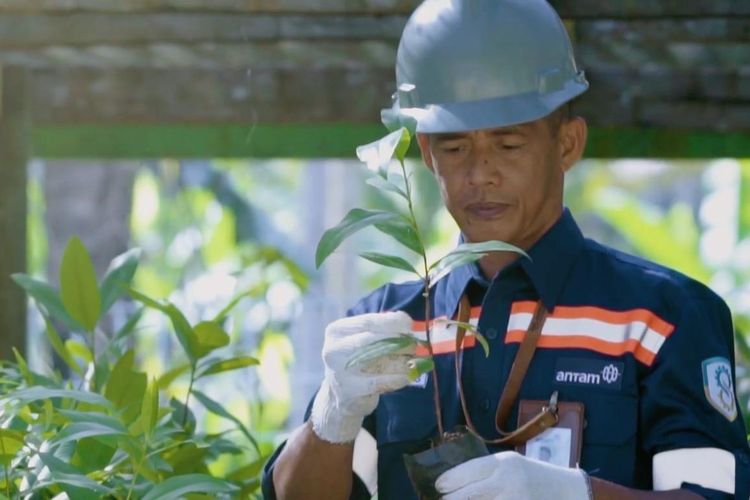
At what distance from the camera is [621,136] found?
3609 millimetres

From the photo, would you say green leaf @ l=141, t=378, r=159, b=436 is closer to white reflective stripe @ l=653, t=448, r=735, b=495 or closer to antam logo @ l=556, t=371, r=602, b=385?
antam logo @ l=556, t=371, r=602, b=385

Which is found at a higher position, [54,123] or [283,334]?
[54,123]

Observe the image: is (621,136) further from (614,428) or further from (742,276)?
(742,276)

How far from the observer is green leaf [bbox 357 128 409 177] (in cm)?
222

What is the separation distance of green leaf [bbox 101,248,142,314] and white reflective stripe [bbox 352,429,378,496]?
27.0 inches

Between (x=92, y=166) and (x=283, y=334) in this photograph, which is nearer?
(x=283, y=334)

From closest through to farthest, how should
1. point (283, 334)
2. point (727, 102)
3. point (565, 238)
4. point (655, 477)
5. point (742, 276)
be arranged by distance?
point (655, 477) → point (565, 238) → point (727, 102) → point (283, 334) → point (742, 276)

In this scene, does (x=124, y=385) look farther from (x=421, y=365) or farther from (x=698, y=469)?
(x=698, y=469)

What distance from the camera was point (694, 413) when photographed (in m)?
2.41

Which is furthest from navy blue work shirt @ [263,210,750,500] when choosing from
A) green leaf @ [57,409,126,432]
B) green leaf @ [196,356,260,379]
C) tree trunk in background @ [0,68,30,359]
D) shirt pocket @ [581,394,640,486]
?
tree trunk in background @ [0,68,30,359]

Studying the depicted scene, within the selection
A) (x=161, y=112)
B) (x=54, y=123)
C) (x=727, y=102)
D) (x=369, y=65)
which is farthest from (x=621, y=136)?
(x=54, y=123)

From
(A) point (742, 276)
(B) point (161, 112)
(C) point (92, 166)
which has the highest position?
(B) point (161, 112)

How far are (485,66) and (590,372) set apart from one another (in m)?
0.46

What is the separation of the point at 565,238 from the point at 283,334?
11.9ft
